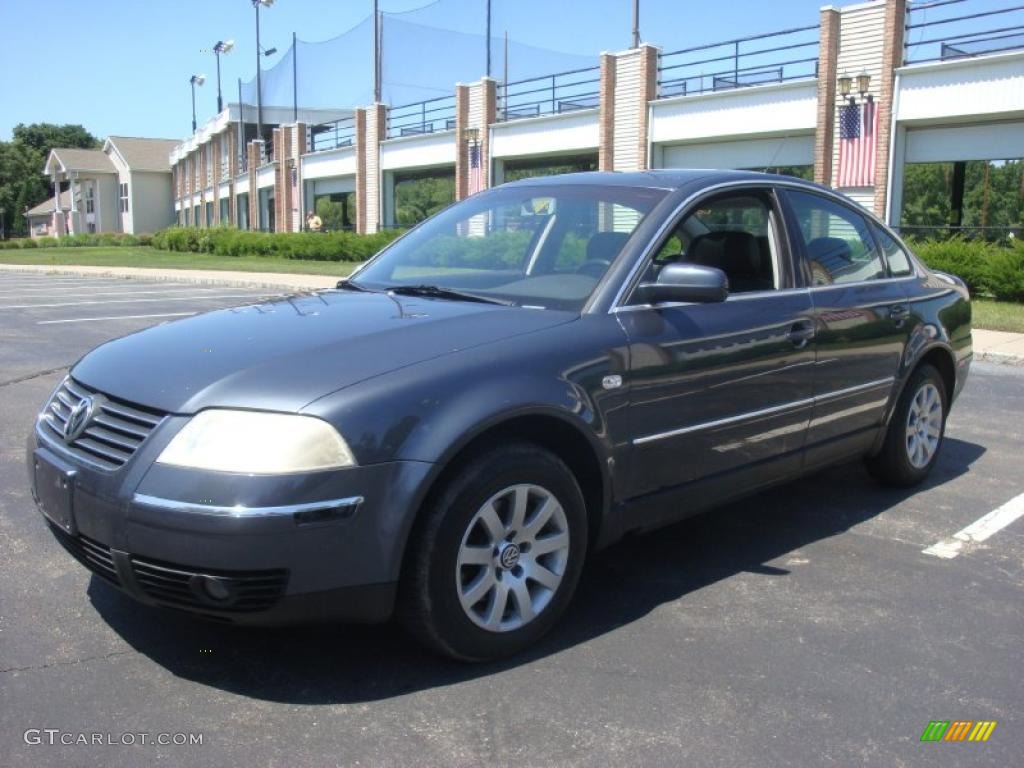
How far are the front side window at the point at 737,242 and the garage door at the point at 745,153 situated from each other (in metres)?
21.6

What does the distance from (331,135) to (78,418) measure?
1854 inches

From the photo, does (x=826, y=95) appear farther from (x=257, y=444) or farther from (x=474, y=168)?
(x=257, y=444)

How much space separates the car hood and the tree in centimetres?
10826

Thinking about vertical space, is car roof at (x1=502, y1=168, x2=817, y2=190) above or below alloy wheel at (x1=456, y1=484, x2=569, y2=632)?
above

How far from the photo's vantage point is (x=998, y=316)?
1434 centimetres

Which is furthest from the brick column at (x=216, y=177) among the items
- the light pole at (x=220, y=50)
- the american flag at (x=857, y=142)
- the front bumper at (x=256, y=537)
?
the front bumper at (x=256, y=537)

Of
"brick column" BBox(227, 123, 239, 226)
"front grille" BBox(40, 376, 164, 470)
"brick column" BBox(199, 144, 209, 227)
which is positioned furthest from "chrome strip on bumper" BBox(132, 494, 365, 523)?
"brick column" BBox(199, 144, 209, 227)

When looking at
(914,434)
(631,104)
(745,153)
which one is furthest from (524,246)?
(631,104)

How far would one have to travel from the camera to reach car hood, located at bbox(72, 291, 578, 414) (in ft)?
10.1

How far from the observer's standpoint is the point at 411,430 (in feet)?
10.1

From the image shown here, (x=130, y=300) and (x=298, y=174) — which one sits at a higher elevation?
(x=298, y=174)

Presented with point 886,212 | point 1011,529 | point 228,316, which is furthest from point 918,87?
point 228,316

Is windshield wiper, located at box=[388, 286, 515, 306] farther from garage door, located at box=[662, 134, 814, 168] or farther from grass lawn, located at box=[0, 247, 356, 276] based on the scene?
garage door, located at box=[662, 134, 814, 168]

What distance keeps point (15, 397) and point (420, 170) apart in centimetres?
3486
